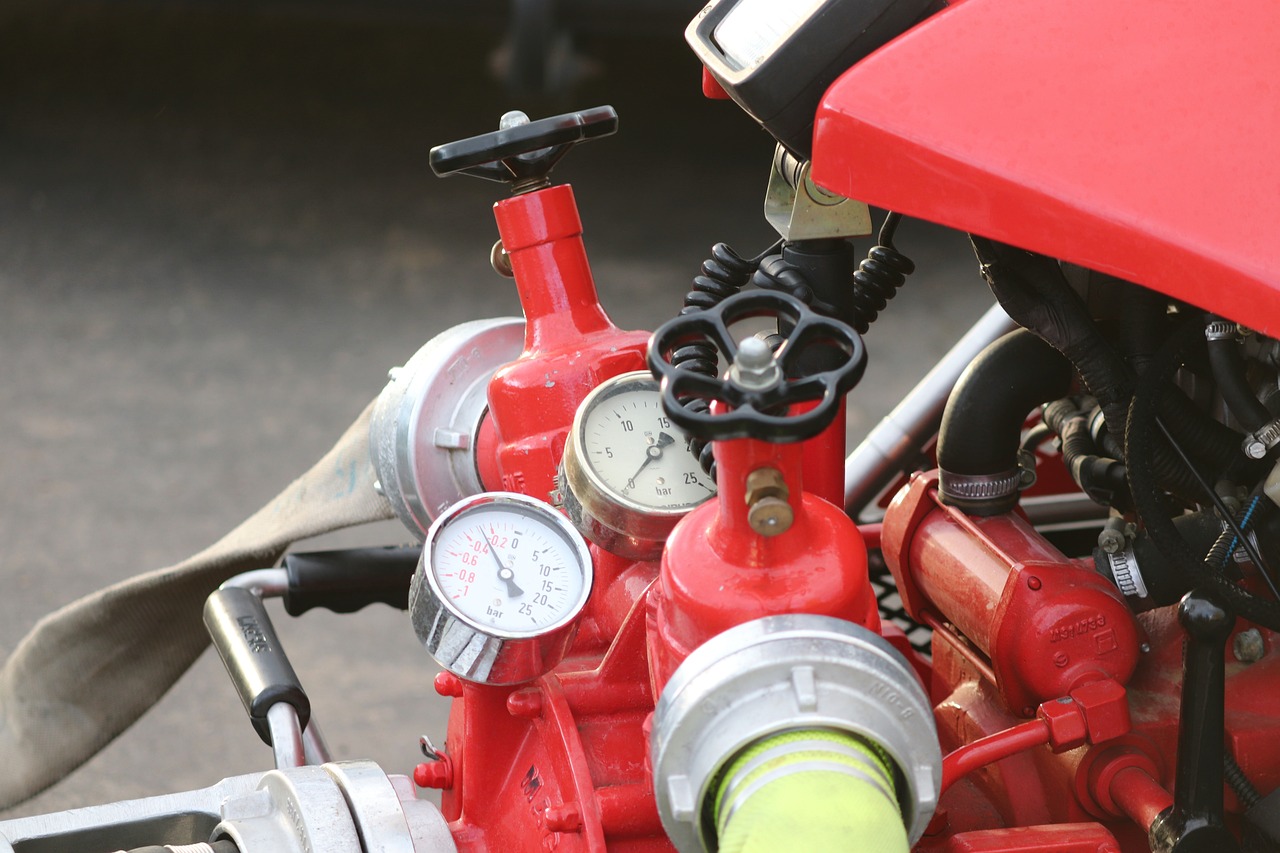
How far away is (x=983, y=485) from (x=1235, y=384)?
27 cm

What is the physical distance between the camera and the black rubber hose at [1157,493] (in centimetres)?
100

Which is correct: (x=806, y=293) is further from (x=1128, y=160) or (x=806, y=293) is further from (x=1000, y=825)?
(x=1000, y=825)

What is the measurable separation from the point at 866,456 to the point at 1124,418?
0.63 m

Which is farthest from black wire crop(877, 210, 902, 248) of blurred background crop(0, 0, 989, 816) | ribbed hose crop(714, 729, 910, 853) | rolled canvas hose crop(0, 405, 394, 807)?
blurred background crop(0, 0, 989, 816)

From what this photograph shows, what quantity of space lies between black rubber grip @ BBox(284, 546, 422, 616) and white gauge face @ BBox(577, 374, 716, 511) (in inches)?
18.1

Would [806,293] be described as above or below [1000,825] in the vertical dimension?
above

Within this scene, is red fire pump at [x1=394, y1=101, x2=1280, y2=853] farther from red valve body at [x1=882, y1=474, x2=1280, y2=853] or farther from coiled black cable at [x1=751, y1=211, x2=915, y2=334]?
coiled black cable at [x1=751, y1=211, x2=915, y2=334]

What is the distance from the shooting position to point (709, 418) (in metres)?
0.78

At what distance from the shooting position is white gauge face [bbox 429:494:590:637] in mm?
1062

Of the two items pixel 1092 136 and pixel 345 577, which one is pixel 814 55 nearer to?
pixel 1092 136

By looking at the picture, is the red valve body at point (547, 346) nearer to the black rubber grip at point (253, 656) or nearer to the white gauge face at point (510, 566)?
the white gauge face at point (510, 566)

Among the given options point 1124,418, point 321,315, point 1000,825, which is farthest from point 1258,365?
point 321,315

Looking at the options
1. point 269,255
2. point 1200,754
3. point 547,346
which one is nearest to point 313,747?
point 547,346

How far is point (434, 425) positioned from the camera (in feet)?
4.75
